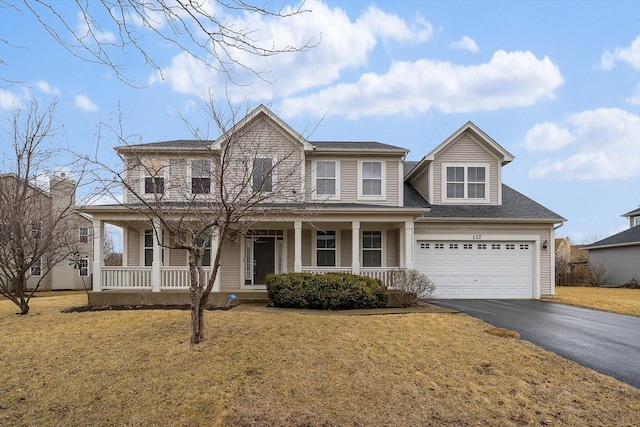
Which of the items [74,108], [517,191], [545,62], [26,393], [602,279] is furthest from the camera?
[602,279]

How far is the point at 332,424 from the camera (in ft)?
14.4

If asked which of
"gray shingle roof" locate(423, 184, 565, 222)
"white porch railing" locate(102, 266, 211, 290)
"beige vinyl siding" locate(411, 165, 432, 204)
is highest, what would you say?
"beige vinyl siding" locate(411, 165, 432, 204)

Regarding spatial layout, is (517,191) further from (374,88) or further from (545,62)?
(374,88)

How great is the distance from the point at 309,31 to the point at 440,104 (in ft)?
53.3

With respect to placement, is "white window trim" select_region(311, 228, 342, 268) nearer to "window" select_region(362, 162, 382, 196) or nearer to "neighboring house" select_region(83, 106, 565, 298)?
"neighboring house" select_region(83, 106, 565, 298)

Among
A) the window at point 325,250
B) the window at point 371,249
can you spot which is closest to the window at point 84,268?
the window at point 325,250

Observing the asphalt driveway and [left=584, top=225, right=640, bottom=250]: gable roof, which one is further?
[left=584, top=225, right=640, bottom=250]: gable roof

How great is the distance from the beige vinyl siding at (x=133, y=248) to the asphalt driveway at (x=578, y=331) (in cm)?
1171

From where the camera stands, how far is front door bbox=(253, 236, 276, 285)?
15102 mm

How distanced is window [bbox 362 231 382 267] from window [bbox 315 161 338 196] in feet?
7.36

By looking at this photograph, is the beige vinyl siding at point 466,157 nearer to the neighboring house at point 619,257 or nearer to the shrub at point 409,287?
the shrub at point 409,287

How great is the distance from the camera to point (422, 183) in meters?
17.2

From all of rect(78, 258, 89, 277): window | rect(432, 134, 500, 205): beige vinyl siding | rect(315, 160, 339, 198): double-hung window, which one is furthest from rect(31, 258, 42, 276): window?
Result: rect(432, 134, 500, 205): beige vinyl siding

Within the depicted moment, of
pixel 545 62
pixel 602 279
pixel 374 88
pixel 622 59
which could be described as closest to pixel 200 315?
pixel 374 88
